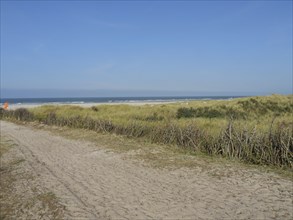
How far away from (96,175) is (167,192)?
8.21 ft

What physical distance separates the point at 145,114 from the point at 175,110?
14.6ft

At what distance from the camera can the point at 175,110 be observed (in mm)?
31203

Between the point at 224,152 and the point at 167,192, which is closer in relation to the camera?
the point at 167,192

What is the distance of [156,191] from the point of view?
7949 millimetres

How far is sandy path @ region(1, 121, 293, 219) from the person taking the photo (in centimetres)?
654

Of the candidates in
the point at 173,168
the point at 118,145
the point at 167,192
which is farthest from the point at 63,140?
the point at 167,192

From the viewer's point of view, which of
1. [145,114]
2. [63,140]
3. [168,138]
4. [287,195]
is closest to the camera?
[287,195]

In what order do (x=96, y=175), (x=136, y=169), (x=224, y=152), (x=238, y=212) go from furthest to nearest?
1. (x=224, y=152)
2. (x=136, y=169)
3. (x=96, y=175)
4. (x=238, y=212)

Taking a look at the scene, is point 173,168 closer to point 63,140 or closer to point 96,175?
point 96,175

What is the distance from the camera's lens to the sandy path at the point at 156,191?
6543mm

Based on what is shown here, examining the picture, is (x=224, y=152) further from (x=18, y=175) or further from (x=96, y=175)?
(x=18, y=175)

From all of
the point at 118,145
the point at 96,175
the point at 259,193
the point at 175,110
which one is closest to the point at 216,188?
the point at 259,193

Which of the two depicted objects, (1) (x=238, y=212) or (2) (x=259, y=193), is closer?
(1) (x=238, y=212)

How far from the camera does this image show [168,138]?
45.8 feet
